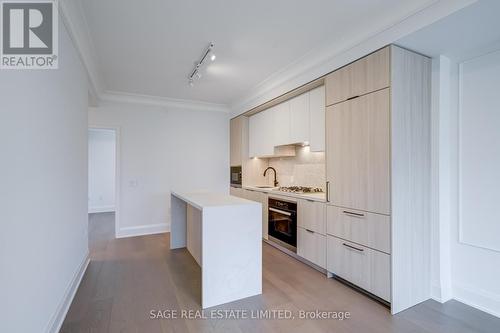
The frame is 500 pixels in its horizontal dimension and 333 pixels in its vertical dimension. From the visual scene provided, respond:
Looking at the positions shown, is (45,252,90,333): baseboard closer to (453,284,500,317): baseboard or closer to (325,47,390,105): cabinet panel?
(325,47,390,105): cabinet panel

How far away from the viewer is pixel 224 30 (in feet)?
8.06

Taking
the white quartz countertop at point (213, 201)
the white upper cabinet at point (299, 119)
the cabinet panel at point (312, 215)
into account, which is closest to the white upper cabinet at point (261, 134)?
the white upper cabinet at point (299, 119)

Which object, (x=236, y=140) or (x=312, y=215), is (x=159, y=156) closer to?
(x=236, y=140)

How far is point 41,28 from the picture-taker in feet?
5.96

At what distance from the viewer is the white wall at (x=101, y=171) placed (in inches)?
275

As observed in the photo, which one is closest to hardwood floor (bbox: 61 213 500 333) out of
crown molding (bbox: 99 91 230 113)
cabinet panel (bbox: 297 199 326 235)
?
cabinet panel (bbox: 297 199 326 235)

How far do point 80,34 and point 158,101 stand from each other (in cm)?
238

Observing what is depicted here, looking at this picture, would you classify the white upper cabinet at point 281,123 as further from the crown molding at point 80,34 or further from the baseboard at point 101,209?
the baseboard at point 101,209

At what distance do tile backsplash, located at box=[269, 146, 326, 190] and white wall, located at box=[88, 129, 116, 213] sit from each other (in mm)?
5199

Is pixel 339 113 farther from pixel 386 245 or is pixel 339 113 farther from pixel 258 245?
pixel 258 245

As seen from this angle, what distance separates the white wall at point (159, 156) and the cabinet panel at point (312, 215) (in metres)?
2.54

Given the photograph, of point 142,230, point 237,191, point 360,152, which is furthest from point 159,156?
point 360,152

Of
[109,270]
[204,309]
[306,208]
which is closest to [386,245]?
[306,208]

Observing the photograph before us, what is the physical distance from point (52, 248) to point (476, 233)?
357cm
